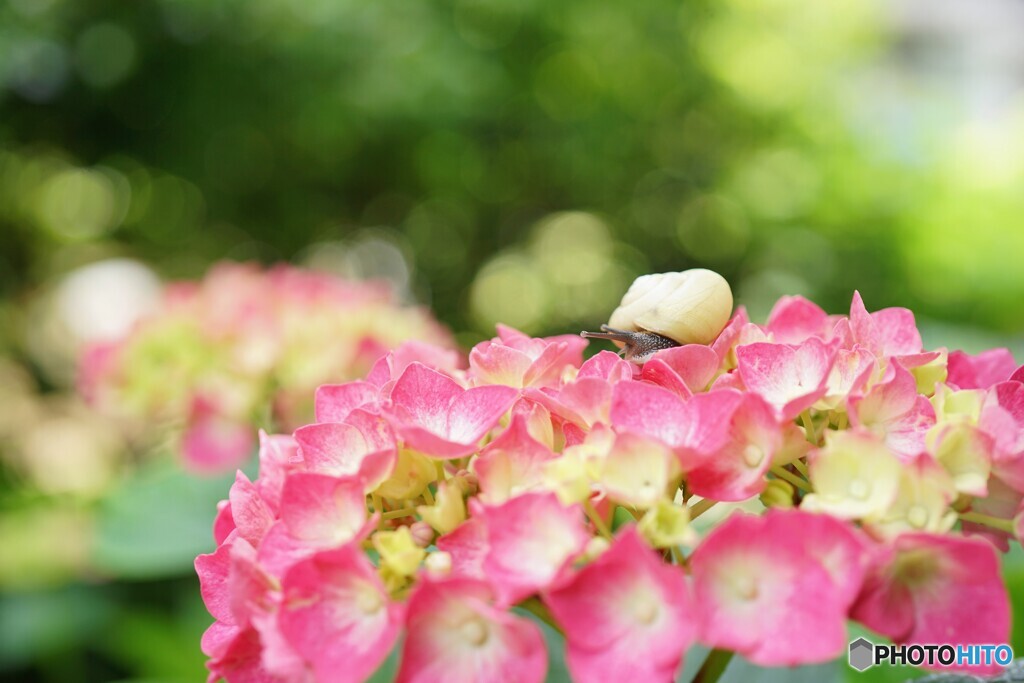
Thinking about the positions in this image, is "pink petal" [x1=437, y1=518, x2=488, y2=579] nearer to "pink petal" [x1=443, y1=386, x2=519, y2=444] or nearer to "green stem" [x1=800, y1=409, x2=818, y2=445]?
"pink petal" [x1=443, y1=386, x2=519, y2=444]

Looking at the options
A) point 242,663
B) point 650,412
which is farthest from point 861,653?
point 242,663

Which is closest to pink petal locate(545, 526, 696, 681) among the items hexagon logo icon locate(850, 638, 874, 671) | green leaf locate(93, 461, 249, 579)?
hexagon logo icon locate(850, 638, 874, 671)

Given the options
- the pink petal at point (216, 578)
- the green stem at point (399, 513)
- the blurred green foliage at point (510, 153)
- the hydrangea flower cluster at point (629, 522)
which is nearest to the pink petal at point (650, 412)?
the hydrangea flower cluster at point (629, 522)

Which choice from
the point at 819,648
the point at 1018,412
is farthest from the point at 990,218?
the point at 819,648

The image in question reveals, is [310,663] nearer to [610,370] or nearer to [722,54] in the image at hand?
[610,370]

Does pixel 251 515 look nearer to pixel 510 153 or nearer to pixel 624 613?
pixel 624 613

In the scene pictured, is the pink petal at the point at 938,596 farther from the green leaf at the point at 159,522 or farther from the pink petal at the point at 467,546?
the green leaf at the point at 159,522
